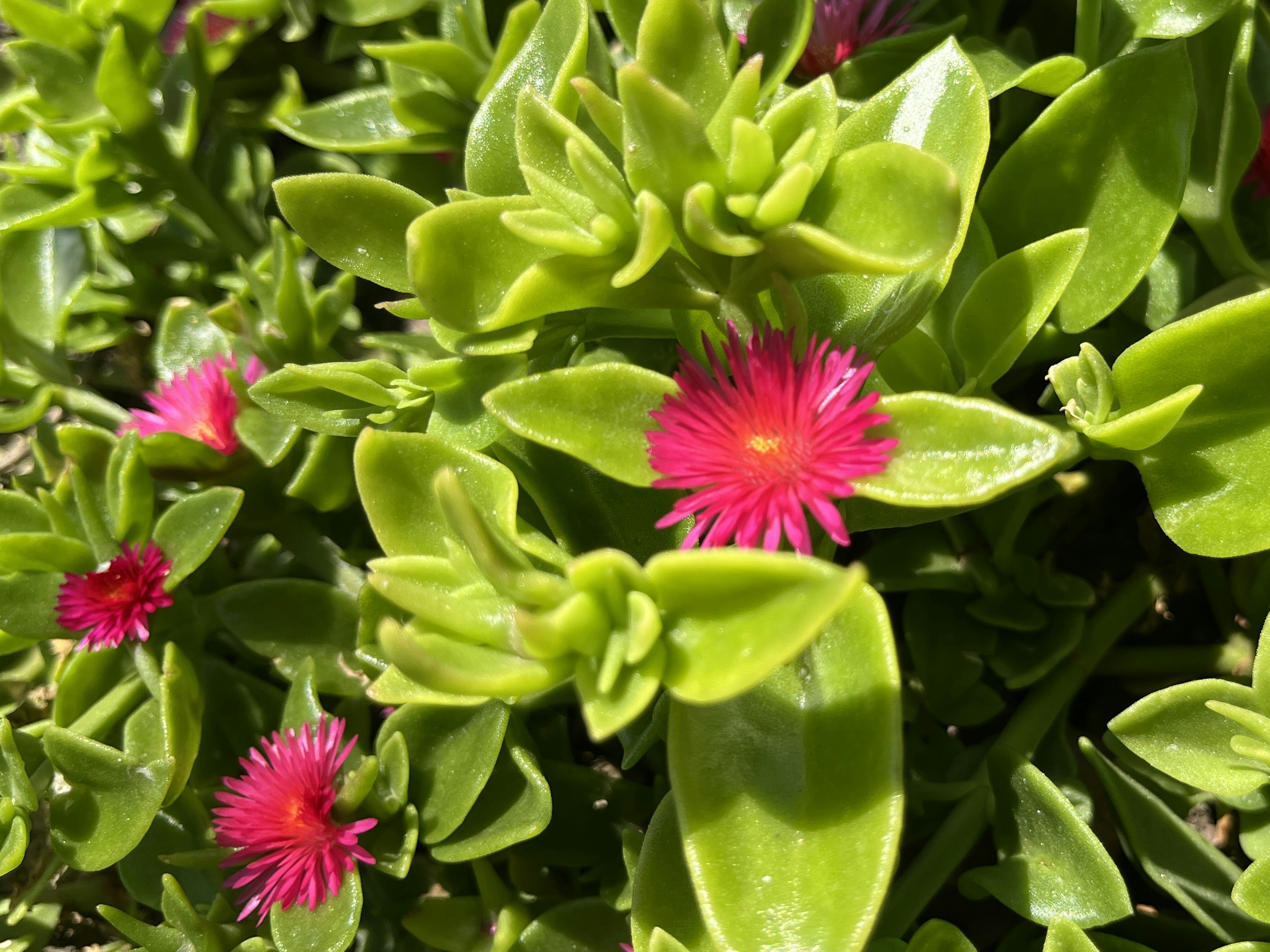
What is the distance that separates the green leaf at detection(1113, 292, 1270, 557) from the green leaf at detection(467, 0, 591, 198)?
1.32 feet

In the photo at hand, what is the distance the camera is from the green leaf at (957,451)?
49 cm

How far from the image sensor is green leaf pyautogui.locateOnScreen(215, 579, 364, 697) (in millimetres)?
841

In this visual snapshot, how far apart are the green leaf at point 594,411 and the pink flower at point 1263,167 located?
579mm

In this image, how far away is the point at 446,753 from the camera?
759 mm

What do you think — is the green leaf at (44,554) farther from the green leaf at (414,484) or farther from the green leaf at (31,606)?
the green leaf at (414,484)

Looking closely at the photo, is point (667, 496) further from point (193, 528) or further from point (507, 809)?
point (193, 528)

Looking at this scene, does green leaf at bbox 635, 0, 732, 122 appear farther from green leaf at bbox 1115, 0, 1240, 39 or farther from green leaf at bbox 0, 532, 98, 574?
green leaf at bbox 0, 532, 98, 574

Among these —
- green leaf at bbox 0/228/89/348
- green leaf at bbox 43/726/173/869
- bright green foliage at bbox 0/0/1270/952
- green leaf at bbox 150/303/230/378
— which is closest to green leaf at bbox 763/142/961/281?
bright green foliage at bbox 0/0/1270/952

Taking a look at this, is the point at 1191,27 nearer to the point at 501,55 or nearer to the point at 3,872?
the point at 501,55

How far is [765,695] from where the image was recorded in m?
0.58

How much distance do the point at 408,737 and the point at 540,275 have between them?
379 millimetres

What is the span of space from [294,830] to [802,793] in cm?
36

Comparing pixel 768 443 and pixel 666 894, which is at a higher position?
pixel 768 443

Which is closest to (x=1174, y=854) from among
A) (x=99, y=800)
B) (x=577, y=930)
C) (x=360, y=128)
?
(x=577, y=930)
